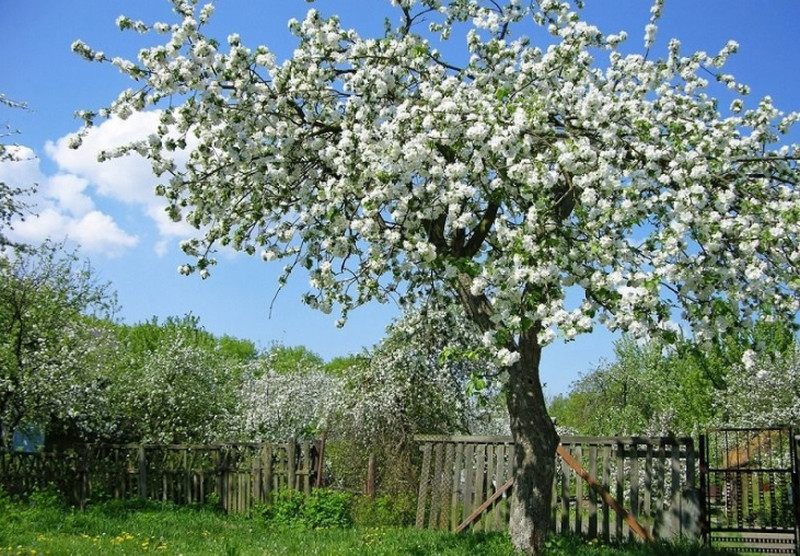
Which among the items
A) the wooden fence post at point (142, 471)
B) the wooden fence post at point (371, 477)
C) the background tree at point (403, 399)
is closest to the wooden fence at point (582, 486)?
the wooden fence post at point (371, 477)

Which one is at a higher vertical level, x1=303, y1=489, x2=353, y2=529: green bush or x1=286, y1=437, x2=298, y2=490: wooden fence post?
x1=286, y1=437, x2=298, y2=490: wooden fence post

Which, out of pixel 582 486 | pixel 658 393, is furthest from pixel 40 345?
pixel 658 393

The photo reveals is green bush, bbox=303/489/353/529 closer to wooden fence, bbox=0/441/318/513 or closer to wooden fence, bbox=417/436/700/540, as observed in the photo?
wooden fence, bbox=417/436/700/540

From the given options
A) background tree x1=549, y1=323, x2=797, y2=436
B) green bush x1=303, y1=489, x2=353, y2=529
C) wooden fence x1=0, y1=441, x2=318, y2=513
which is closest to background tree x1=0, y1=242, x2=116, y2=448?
wooden fence x1=0, y1=441, x2=318, y2=513

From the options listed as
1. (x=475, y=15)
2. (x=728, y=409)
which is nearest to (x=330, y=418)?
(x=475, y=15)

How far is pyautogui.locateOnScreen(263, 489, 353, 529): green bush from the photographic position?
46.4ft

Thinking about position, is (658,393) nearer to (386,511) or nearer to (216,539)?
(386,511)

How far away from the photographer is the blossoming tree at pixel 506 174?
24.4ft

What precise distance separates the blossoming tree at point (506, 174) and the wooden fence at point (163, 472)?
8175 millimetres

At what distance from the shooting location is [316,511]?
1431 cm

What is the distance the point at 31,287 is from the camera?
1981 cm

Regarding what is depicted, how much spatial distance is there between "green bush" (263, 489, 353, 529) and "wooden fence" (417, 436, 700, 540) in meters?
1.44

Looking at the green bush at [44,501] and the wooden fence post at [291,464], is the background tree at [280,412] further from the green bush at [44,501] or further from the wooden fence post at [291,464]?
the green bush at [44,501]

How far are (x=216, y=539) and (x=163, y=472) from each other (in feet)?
26.9
